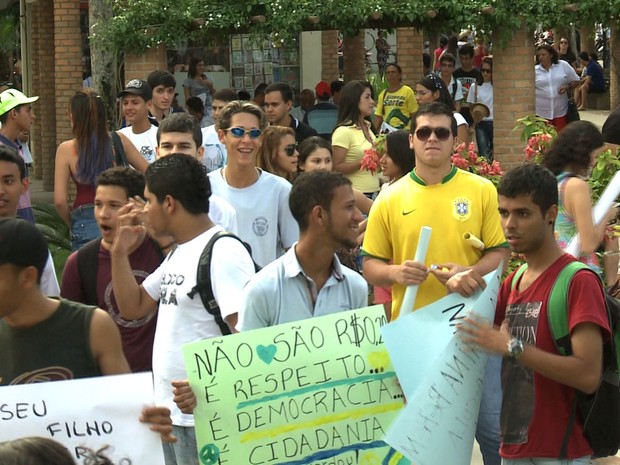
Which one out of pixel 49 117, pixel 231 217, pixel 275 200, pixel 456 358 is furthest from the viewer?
pixel 49 117

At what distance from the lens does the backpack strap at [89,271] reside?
5.48m

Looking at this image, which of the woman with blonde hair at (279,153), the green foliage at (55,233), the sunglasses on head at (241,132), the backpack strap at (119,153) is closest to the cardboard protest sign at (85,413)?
the sunglasses on head at (241,132)

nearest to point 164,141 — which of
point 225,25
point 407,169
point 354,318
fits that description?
point 407,169

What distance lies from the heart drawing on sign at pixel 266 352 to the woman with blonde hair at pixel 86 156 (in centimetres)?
404

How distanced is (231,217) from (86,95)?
2860 millimetres

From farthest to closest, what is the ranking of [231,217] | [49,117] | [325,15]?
[49,117], [325,15], [231,217]

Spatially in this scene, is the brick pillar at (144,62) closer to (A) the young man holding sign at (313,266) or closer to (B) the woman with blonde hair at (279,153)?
(B) the woman with blonde hair at (279,153)

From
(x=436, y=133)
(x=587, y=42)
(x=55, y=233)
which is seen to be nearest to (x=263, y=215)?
(x=436, y=133)

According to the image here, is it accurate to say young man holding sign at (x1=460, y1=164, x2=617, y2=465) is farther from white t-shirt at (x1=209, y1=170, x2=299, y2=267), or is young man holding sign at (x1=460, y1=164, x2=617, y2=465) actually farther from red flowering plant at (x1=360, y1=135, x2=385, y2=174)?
red flowering plant at (x1=360, y1=135, x2=385, y2=174)

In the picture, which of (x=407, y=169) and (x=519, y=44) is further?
(x=519, y=44)

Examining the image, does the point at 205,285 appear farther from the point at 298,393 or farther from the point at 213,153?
the point at 213,153

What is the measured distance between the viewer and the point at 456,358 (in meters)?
4.49

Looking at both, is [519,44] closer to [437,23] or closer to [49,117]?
[437,23]

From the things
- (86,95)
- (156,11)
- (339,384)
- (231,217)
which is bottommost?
(339,384)
